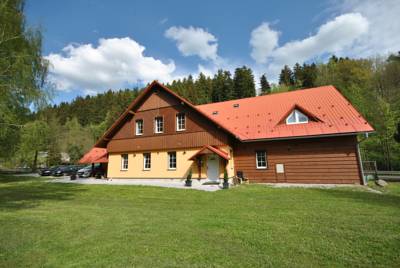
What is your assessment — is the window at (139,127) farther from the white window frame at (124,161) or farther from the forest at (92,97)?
the forest at (92,97)

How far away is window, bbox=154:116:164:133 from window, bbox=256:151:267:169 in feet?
25.2

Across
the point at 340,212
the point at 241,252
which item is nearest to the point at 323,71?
the point at 340,212

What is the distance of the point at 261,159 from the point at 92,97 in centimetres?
6887

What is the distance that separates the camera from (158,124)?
1894 centimetres

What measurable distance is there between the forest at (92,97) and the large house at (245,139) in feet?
13.9

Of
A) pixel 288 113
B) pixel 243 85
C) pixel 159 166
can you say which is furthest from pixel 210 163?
pixel 243 85

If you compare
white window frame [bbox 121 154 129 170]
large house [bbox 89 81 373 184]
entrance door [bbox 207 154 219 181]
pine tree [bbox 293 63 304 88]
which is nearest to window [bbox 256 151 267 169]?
large house [bbox 89 81 373 184]

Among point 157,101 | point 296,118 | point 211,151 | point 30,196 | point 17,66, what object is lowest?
point 30,196

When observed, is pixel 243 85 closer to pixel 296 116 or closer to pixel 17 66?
pixel 296 116

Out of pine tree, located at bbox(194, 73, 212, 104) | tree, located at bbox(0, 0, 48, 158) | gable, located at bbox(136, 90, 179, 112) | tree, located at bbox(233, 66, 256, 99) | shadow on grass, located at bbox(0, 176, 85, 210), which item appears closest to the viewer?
tree, located at bbox(0, 0, 48, 158)

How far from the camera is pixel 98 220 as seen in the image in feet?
22.4

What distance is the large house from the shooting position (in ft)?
46.2

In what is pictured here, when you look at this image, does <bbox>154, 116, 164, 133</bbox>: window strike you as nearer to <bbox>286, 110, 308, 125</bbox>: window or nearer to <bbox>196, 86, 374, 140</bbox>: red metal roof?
<bbox>196, 86, 374, 140</bbox>: red metal roof

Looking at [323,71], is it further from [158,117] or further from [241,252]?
[241,252]
